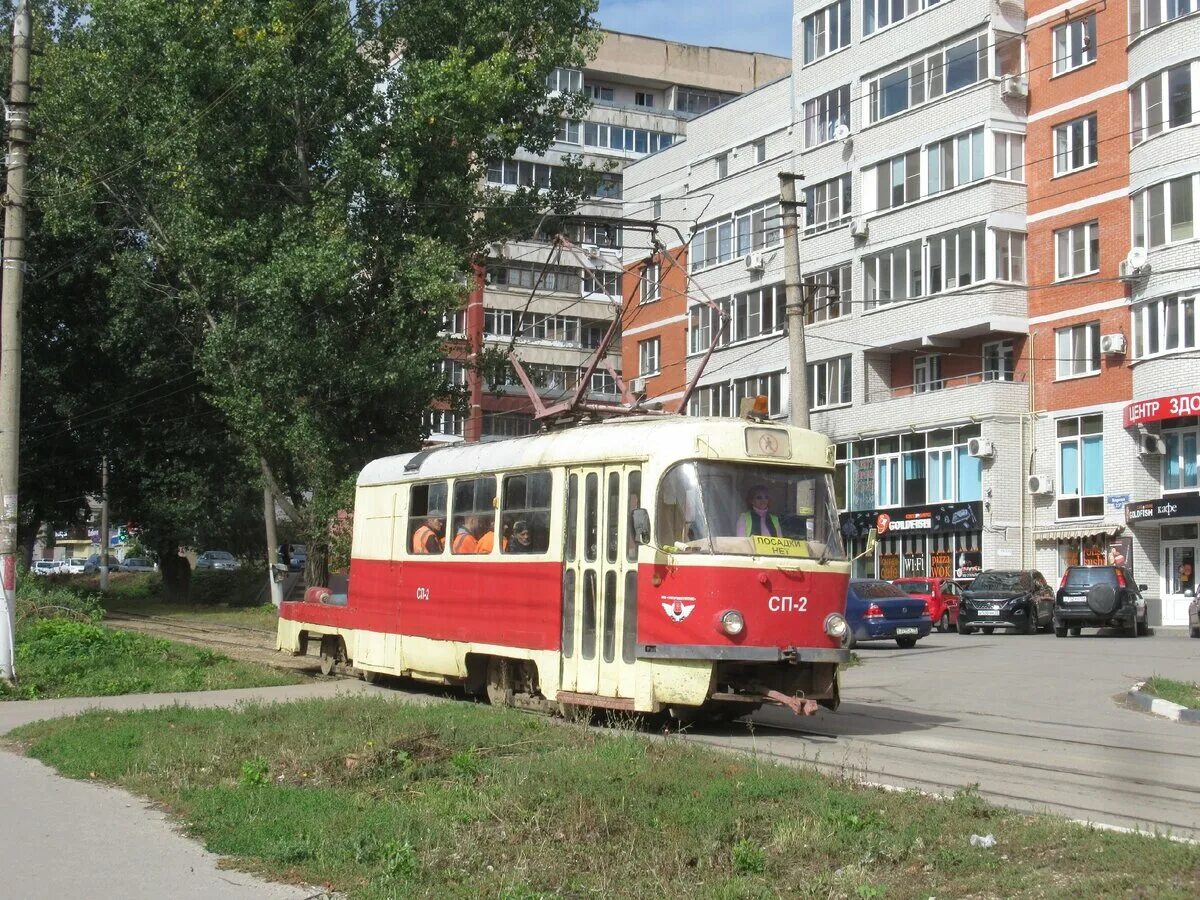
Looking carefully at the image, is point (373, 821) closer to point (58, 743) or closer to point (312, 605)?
point (58, 743)

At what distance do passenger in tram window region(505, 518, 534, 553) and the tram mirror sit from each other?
207 centimetres

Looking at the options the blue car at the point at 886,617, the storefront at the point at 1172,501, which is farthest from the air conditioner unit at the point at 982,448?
the blue car at the point at 886,617

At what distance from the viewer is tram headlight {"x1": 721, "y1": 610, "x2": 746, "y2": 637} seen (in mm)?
13094

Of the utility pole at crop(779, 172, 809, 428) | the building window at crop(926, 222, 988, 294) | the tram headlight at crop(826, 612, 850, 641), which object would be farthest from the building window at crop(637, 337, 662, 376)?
the tram headlight at crop(826, 612, 850, 641)

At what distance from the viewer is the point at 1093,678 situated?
71.9ft

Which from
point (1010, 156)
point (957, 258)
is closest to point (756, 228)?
point (957, 258)

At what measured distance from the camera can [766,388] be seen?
54562mm

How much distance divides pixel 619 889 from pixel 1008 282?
40.9 m

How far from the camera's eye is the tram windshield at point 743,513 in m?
13.4

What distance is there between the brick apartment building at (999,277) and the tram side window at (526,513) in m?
23.7

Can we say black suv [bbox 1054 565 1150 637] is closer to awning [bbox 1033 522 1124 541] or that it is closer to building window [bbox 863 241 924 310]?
awning [bbox 1033 522 1124 541]

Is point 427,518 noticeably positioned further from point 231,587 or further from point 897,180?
point 897,180

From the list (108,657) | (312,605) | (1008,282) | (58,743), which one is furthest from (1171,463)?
(58,743)

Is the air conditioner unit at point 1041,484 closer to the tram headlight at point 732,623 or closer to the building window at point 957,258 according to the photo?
the building window at point 957,258
